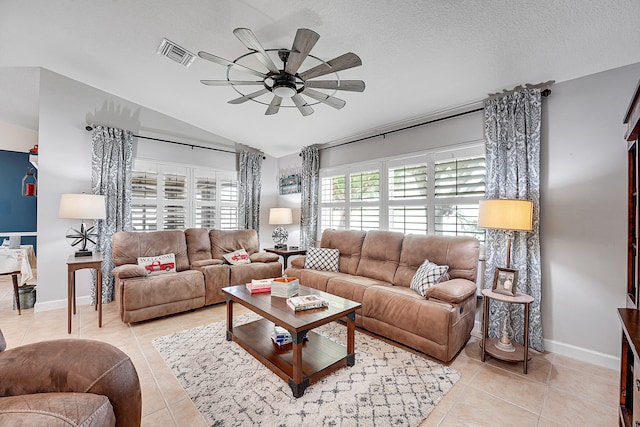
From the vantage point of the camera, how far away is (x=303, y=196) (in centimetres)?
516

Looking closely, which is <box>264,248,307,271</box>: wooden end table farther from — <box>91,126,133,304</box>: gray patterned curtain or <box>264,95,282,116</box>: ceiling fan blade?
<box>264,95,282,116</box>: ceiling fan blade

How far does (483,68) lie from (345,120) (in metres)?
1.82

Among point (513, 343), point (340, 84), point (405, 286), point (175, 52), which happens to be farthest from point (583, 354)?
point (175, 52)

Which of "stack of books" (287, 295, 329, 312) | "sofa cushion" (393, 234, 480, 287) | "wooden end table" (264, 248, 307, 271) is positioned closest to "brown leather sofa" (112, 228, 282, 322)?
"wooden end table" (264, 248, 307, 271)

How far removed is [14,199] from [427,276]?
7420mm

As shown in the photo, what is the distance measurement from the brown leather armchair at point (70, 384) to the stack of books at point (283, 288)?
4.37ft

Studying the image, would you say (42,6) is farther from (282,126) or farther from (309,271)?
(309,271)

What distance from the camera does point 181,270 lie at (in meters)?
3.99

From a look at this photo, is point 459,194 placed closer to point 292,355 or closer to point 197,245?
point 292,355

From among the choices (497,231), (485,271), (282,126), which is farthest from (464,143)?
(282,126)

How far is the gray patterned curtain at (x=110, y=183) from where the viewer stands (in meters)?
3.90

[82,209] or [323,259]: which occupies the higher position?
[82,209]

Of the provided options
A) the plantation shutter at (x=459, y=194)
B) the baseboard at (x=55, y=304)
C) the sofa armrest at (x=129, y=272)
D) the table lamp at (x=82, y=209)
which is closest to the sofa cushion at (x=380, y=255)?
the plantation shutter at (x=459, y=194)

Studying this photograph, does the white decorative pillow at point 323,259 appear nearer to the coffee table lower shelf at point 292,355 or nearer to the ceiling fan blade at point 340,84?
the coffee table lower shelf at point 292,355
